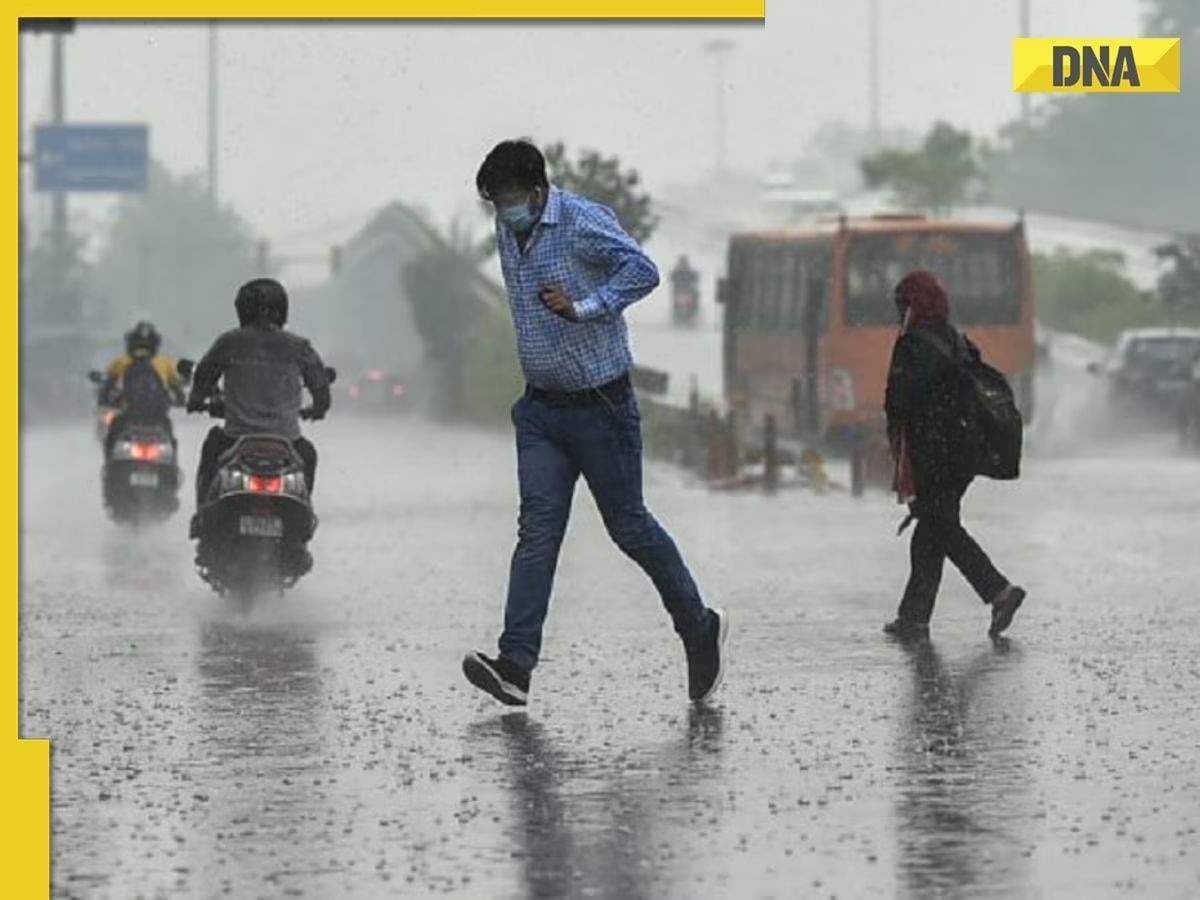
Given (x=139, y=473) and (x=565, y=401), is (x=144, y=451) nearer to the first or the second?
(x=139, y=473)

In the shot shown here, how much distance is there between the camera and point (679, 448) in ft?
136

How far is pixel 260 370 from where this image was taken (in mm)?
18219

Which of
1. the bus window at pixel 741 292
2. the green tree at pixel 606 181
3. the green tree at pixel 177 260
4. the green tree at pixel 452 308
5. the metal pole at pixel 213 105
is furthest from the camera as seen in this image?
the green tree at pixel 177 260

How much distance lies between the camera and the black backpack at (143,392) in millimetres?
25828

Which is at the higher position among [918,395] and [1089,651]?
[918,395]

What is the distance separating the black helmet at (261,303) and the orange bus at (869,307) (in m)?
25.2

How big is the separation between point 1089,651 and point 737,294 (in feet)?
114

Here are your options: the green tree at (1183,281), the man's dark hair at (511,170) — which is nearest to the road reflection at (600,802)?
the man's dark hair at (511,170)

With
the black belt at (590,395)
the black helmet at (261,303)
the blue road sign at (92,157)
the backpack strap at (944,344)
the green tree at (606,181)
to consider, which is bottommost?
the black belt at (590,395)

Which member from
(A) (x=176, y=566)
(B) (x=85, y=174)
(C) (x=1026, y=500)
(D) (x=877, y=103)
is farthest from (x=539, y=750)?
(D) (x=877, y=103)

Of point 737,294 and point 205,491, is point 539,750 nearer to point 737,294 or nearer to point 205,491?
point 205,491

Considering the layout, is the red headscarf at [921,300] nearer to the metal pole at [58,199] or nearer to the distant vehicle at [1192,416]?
the distant vehicle at [1192,416]

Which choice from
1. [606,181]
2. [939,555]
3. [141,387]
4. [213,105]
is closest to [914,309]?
[939,555]

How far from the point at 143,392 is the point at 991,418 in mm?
10918
